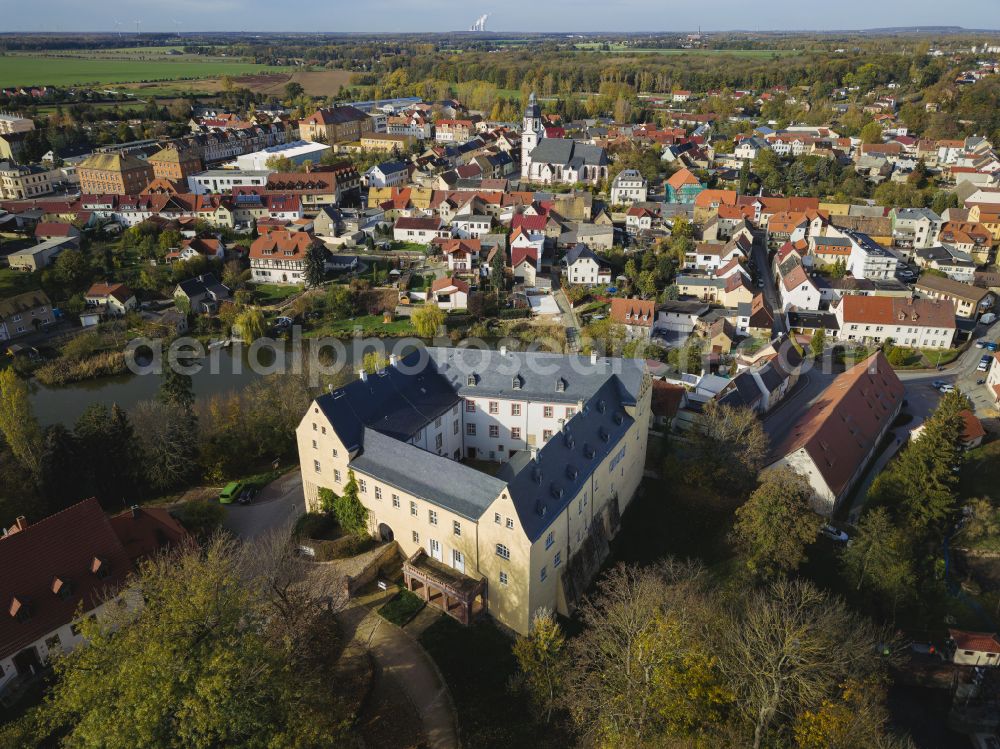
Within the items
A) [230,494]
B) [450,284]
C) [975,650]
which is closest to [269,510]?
[230,494]

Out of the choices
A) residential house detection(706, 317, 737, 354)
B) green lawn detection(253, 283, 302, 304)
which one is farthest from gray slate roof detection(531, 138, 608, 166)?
residential house detection(706, 317, 737, 354)

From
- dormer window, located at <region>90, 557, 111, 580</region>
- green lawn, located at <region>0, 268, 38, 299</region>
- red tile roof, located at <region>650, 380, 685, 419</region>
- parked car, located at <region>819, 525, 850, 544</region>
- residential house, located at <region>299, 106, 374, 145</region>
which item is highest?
residential house, located at <region>299, 106, 374, 145</region>

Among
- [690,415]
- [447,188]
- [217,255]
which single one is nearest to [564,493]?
[690,415]

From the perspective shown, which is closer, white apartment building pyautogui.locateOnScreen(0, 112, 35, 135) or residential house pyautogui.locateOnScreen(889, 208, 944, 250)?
residential house pyautogui.locateOnScreen(889, 208, 944, 250)

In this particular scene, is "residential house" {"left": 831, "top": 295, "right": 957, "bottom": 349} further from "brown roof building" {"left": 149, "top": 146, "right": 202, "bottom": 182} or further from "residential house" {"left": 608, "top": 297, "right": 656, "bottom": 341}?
"brown roof building" {"left": 149, "top": 146, "right": 202, "bottom": 182}

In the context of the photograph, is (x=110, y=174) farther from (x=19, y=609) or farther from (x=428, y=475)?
(x=428, y=475)

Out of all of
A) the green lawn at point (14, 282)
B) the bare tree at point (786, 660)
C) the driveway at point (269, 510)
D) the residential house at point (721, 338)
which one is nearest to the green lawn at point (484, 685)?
the bare tree at point (786, 660)

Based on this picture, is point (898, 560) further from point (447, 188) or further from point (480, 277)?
point (447, 188)
